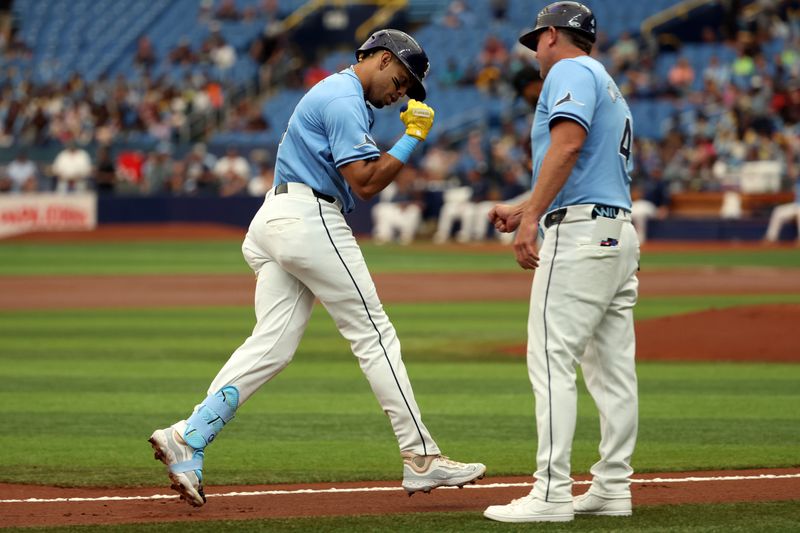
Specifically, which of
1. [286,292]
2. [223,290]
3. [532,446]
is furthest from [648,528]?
[223,290]

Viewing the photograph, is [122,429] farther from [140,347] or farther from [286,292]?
[140,347]

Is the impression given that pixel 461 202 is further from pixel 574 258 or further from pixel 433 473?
pixel 574 258

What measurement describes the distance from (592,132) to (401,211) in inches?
1060

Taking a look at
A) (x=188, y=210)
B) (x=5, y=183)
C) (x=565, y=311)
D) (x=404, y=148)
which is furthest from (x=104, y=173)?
(x=565, y=311)

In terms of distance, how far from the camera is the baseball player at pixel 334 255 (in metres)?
5.88

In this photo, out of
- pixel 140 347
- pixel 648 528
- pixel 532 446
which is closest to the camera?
pixel 648 528

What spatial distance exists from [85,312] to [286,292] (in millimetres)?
11632

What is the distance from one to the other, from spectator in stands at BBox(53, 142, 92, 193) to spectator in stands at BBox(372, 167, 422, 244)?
290 inches

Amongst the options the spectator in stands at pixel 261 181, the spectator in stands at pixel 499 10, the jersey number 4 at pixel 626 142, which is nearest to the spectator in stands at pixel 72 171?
the spectator in stands at pixel 261 181

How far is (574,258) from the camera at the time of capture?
5469 millimetres

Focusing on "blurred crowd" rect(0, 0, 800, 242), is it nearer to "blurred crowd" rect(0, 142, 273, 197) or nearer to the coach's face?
"blurred crowd" rect(0, 142, 273, 197)

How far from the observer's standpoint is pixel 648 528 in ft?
17.6

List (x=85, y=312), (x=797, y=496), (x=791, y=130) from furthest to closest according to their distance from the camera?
(x=791, y=130), (x=85, y=312), (x=797, y=496)

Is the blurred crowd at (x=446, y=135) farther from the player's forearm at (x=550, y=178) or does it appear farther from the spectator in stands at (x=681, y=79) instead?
the player's forearm at (x=550, y=178)
